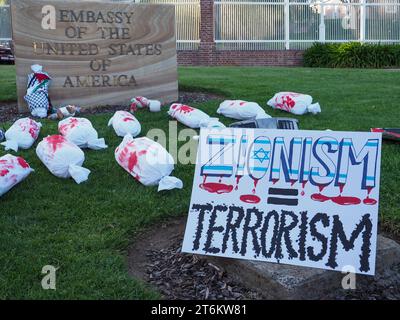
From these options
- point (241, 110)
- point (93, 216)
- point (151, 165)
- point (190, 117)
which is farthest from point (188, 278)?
point (241, 110)

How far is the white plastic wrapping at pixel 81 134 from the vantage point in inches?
201

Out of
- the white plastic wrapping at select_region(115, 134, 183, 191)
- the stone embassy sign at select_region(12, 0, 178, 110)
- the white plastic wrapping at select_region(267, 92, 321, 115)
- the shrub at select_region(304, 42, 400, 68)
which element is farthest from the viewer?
the shrub at select_region(304, 42, 400, 68)

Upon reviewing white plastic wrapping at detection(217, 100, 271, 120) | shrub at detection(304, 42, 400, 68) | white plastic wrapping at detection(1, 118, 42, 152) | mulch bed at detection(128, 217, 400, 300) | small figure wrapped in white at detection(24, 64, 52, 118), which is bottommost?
mulch bed at detection(128, 217, 400, 300)

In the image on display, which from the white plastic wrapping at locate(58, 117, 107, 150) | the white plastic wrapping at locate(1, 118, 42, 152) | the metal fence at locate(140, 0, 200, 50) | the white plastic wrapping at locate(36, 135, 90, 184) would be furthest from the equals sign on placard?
the metal fence at locate(140, 0, 200, 50)

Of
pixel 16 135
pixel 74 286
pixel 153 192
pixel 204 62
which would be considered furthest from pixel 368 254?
pixel 204 62

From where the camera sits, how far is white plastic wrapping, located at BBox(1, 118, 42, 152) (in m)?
5.09

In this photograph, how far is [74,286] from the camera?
2.90m

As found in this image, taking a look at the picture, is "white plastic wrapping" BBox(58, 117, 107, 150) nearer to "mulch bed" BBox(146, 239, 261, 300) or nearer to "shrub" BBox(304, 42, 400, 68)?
"mulch bed" BBox(146, 239, 261, 300)

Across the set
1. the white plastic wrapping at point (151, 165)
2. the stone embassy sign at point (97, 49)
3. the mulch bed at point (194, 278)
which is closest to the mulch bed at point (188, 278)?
the mulch bed at point (194, 278)

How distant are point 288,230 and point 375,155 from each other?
66 centimetres

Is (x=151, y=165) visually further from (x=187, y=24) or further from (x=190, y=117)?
(x=187, y=24)

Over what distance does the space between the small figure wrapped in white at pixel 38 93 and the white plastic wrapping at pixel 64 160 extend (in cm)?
216

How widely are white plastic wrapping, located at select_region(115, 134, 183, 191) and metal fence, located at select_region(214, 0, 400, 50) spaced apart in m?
16.0

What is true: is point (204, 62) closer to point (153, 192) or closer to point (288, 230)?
→ point (153, 192)
